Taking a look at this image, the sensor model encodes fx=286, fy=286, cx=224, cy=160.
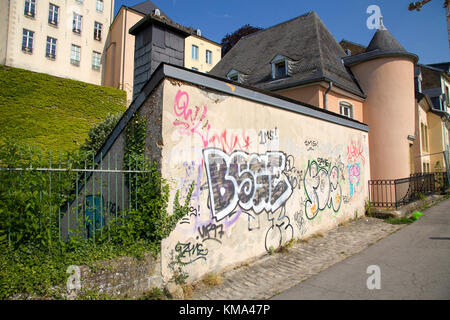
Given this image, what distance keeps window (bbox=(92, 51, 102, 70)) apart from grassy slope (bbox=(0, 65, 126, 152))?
10.5 m

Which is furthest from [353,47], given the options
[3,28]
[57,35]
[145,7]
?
[3,28]

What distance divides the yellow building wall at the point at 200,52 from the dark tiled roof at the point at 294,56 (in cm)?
1434

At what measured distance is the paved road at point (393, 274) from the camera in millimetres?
4039

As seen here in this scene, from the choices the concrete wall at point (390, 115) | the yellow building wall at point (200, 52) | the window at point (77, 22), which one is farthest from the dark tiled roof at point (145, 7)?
the concrete wall at point (390, 115)

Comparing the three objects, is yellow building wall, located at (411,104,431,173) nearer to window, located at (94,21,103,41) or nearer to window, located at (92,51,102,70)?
window, located at (92,51,102,70)

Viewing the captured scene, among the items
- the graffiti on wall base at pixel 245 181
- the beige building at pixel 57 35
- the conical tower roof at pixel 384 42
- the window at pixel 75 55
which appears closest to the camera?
the graffiti on wall base at pixel 245 181

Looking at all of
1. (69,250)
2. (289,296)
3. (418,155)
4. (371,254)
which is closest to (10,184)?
(69,250)

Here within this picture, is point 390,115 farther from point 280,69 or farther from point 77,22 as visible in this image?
point 77,22

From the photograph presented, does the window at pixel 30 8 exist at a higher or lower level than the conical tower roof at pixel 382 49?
higher

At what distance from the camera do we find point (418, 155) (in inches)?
Result: 707

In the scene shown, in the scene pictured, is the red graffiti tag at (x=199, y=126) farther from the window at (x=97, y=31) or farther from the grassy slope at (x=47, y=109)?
the window at (x=97, y=31)

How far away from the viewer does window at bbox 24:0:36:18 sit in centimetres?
2583

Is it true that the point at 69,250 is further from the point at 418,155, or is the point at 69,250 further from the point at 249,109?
the point at 418,155

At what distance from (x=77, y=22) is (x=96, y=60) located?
394 cm
